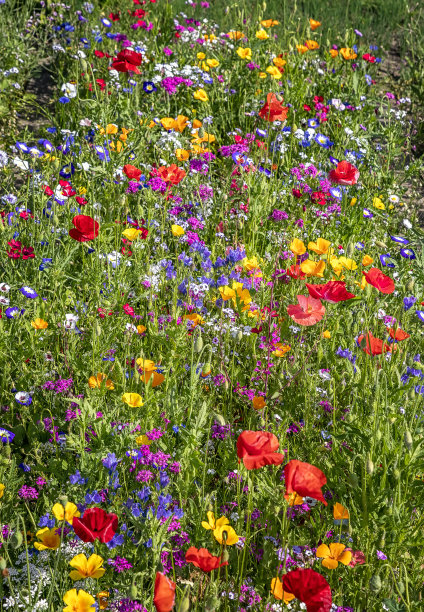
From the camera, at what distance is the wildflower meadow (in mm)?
1686

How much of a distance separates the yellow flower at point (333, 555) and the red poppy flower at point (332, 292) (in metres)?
0.64

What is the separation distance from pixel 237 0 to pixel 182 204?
3744mm

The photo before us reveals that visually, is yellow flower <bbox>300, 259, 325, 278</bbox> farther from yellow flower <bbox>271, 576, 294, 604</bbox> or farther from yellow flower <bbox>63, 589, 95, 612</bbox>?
yellow flower <bbox>63, 589, 95, 612</bbox>

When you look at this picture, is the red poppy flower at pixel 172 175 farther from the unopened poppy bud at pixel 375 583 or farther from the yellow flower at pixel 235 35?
the yellow flower at pixel 235 35

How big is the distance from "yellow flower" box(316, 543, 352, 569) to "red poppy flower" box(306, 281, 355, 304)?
643 mm

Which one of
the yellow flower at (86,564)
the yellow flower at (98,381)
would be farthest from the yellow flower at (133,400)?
the yellow flower at (86,564)

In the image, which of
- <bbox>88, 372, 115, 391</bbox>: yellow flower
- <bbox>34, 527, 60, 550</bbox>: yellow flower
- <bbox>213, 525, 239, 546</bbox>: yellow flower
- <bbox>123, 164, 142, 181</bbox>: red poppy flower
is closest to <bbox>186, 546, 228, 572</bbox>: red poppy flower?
<bbox>213, 525, 239, 546</bbox>: yellow flower

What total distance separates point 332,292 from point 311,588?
32.5 inches

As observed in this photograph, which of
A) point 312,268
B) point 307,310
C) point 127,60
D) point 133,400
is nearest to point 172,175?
point 127,60

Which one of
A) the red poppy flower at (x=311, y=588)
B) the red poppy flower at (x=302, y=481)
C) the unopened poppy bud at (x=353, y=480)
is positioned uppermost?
the red poppy flower at (x=302, y=481)

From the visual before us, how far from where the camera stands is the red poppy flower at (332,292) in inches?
71.9

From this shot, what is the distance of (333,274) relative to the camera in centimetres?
266

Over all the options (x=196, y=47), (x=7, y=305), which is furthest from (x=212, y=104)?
(x=7, y=305)

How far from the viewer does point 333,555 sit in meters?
1.67
